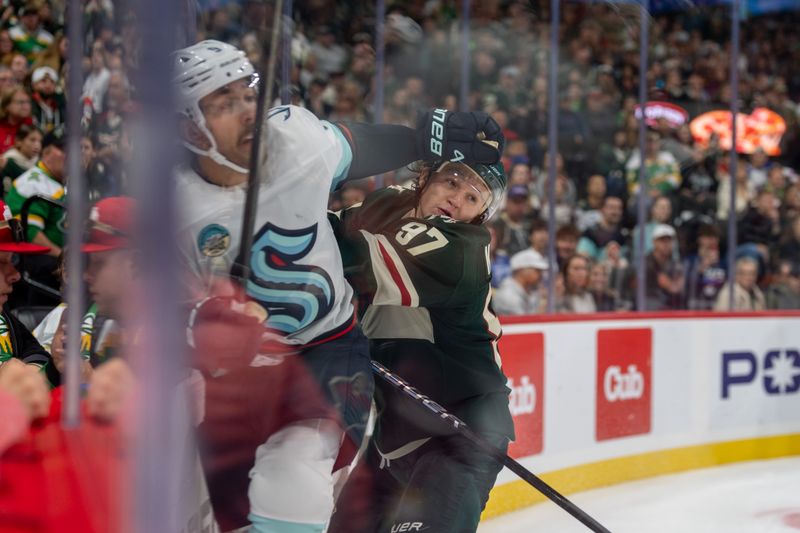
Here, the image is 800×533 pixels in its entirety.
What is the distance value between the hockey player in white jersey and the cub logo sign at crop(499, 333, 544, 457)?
1634 millimetres

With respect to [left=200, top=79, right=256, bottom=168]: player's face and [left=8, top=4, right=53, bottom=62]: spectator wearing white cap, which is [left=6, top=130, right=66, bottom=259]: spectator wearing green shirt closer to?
[left=8, top=4, right=53, bottom=62]: spectator wearing white cap

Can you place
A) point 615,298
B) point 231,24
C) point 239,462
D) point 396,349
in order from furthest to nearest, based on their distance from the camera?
1. point 615,298
2. point 396,349
3. point 239,462
4. point 231,24

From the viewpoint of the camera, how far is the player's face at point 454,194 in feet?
5.78

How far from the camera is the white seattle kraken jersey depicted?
1195 millimetres

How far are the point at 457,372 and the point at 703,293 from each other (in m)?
3.37

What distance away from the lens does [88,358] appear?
1010 millimetres

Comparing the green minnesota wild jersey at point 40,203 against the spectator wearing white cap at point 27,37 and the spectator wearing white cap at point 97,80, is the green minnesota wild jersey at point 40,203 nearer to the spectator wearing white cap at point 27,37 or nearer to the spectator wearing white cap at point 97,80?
the spectator wearing white cap at point 27,37

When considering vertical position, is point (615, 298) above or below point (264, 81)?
below

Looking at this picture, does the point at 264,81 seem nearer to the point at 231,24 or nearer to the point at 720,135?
the point at 231,24

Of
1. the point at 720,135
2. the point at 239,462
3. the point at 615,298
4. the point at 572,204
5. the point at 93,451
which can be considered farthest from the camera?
the point at 720,135

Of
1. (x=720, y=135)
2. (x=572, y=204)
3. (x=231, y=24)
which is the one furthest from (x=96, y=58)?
(x=720, y=135)

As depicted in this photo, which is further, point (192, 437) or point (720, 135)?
point (720, 135)

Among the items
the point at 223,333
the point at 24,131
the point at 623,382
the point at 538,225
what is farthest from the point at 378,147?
the point at 538,225

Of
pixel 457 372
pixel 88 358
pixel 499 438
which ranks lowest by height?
pixel 499 438
